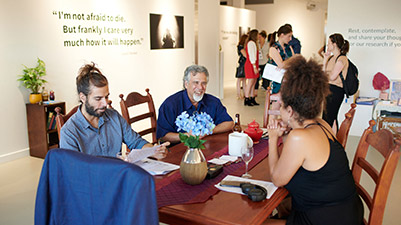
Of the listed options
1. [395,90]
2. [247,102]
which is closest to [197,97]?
[395,90]

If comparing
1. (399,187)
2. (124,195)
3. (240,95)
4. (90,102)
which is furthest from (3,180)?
(240,95)

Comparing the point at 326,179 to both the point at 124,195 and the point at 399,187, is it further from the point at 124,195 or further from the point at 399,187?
the point at 399,187

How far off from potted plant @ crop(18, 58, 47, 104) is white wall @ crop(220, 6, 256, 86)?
7.69m

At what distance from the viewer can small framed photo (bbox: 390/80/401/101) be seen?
20.4 feet

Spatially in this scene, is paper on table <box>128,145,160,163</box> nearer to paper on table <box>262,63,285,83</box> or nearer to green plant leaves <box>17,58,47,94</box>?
green plant leaves <box>17,58,47,94</box>

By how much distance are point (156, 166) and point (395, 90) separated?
5.14m

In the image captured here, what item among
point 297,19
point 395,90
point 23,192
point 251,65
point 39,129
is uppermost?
point 297,19

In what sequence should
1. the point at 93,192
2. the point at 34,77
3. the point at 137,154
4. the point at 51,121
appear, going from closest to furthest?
the point at 93,192
the point at 137,154
the point at 34,77
the point at 51,121

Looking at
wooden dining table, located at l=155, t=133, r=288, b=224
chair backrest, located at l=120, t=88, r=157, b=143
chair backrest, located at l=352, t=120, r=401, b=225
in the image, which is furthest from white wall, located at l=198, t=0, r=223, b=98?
wooden dining table, located at l=155, t=133, r=288, b=224

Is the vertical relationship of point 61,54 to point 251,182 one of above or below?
above

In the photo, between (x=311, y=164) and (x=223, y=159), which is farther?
(x=223, y=159)

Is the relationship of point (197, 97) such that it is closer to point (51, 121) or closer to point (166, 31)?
point (51, 121)

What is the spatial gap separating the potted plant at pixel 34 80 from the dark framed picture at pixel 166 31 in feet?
8.87

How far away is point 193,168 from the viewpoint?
6.81ft
